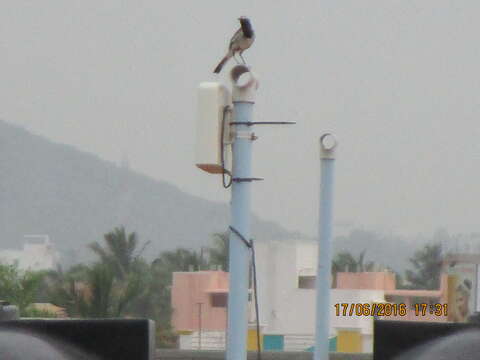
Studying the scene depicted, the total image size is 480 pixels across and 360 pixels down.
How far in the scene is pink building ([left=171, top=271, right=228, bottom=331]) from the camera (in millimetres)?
75625

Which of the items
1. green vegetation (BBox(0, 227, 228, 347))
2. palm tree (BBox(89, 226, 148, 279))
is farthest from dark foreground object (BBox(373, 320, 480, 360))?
palm tree (BBox(89, 226, 148, 279))

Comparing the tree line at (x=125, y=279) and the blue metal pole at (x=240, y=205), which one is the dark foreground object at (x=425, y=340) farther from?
the tree line at (x=125, y=279)

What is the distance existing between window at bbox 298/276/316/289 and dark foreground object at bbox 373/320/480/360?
7320 cm

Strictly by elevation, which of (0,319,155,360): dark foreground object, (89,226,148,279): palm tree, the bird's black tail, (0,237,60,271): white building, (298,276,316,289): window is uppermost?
(0,237,60,271): white building

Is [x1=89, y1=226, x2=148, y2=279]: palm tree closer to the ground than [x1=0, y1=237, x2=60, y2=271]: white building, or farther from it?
closer to the ground

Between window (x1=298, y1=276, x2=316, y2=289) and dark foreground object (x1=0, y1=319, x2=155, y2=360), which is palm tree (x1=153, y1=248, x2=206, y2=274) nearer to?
window (x1=298, y1=276, x2=316, y2=289)

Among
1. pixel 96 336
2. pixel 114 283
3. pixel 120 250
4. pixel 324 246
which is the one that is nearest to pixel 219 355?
pixel 324 246

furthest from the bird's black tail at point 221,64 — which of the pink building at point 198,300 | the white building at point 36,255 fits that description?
the white building at point 36,255

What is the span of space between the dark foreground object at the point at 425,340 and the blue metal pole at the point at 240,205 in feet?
8.42

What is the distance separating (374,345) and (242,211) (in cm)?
275

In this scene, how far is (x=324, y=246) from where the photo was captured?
8.96 m

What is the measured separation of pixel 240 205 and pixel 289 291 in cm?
7500

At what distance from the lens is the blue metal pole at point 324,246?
29.1 ft

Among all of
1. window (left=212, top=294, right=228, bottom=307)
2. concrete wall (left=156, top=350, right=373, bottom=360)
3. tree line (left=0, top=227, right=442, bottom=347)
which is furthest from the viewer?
window (left=212, top=294, right=228, bottom=307)
